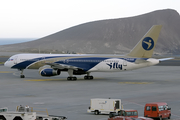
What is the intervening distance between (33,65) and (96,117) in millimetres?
34261

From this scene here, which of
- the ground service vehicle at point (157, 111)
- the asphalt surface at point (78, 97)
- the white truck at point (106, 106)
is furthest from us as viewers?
the asphalt surface at point (78, 97)

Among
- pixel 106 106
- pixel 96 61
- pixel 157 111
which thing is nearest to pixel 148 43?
pixel 96 61

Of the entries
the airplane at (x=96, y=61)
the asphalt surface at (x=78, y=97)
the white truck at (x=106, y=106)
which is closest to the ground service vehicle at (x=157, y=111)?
the asphalt surface at (x=78, y=97)

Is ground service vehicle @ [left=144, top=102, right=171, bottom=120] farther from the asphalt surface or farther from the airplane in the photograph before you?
the airplane

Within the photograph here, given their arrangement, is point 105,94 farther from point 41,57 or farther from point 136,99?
point 41,57

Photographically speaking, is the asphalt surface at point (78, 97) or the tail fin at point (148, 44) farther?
the tail fin at point (148, 44)

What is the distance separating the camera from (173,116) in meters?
27.4

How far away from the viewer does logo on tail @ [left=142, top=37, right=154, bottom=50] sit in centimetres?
5438

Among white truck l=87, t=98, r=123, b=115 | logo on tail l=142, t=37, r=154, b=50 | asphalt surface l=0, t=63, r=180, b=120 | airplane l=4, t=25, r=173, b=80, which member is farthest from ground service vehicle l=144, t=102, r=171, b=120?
logo on tail l=142, t=37, r=154, b=50

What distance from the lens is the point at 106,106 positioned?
91.6 feet

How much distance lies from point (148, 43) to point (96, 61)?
9.17m

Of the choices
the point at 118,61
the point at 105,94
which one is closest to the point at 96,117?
the point at 105,94

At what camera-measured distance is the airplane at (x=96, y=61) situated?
54259 mm

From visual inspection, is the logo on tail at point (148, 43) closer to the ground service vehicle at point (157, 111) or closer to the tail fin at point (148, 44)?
the tail fin at point (148, 44)
